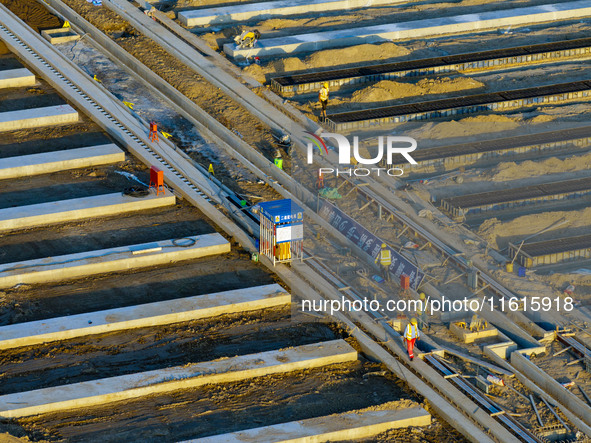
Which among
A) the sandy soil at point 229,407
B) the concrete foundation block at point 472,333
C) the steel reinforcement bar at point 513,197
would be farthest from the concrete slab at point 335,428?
the steel reinforcement bar at point 513,197

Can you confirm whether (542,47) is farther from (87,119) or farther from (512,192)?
(87,119)

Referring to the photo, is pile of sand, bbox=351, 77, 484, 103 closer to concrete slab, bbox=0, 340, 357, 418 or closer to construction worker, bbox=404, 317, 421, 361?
concrete slab, bbox=0, 340, 357, 418

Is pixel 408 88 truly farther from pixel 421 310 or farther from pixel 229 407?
pixel 229 407

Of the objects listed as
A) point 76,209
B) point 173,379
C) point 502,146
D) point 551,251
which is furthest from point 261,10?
point 173,379

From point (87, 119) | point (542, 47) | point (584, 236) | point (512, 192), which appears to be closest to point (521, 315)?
point (584, 236)

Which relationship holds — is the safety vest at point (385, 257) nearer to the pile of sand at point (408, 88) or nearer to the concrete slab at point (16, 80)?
the pile of sand at point (408, 88)
